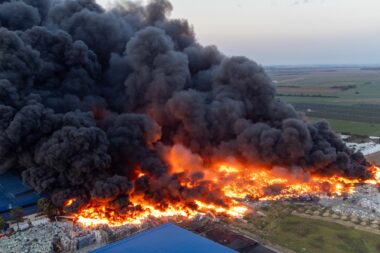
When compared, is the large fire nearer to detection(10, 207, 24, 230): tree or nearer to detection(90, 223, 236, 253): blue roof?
detection(10, 207, 24, 230): tree

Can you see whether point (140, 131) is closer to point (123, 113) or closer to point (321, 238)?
point (123, 113)

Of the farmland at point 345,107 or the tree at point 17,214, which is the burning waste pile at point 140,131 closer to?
the tree at point 17,214

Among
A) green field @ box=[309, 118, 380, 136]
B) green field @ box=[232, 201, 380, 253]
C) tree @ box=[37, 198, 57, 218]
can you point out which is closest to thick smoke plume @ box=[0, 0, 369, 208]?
tree @ box=[37, 198, 57, 218]

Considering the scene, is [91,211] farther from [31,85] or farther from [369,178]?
[369,178]

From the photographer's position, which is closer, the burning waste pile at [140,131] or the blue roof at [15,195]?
the burning waste pile at [140,131]

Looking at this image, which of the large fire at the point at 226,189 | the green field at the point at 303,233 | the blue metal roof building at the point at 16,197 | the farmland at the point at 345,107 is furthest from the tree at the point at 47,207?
the farmland at the point at 345,107

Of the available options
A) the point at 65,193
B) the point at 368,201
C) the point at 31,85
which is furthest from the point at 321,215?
the point at 31,85
